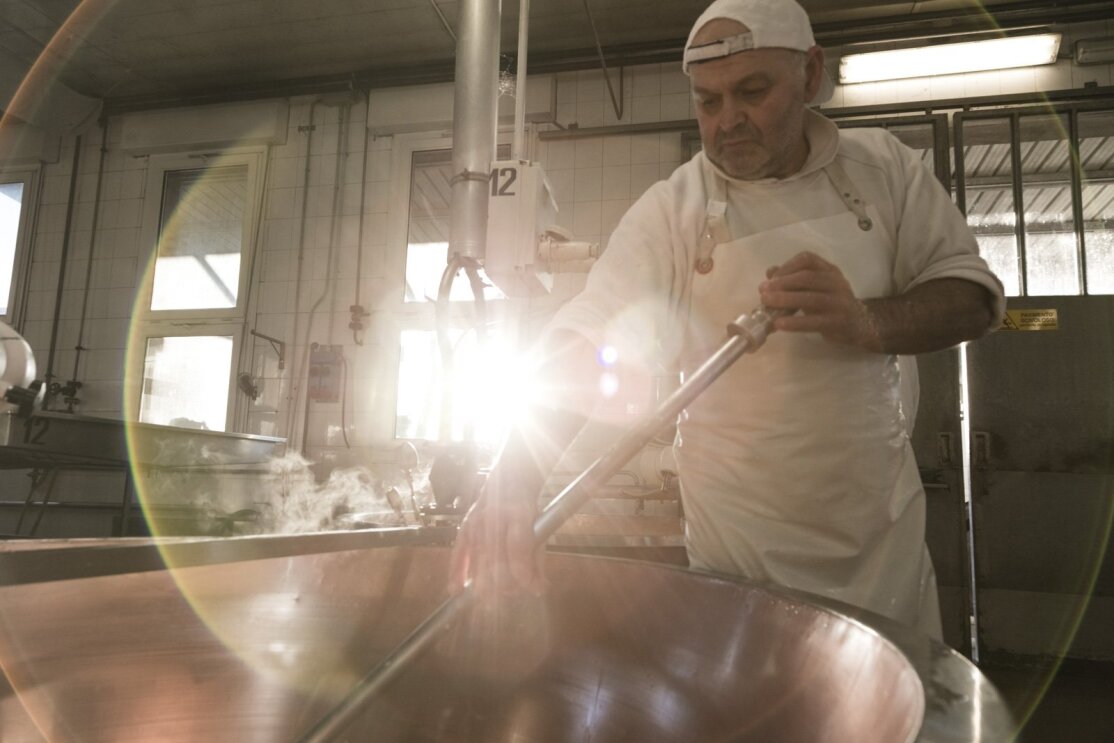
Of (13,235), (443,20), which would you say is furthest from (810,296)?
(13,235)

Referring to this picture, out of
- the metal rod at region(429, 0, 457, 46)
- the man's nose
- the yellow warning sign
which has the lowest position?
the man's nose

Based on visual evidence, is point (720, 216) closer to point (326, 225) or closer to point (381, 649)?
point (381, 649)

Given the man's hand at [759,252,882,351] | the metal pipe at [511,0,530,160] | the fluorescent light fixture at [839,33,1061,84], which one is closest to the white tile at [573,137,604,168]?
the fluorescent light fixture at [839,33,1061,84]

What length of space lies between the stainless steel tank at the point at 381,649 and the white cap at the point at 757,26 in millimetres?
723

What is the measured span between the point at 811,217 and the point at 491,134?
1686 mm

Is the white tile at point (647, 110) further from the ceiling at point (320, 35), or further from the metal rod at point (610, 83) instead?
the ceiling at point (320, 35)

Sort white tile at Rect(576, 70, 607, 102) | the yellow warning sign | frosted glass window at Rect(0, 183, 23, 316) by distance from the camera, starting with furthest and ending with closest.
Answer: frosted glass window at Rect(0, 183, 23, 316) → white tile at Rect(576, 70, 607, 102) → the yellow warning sign

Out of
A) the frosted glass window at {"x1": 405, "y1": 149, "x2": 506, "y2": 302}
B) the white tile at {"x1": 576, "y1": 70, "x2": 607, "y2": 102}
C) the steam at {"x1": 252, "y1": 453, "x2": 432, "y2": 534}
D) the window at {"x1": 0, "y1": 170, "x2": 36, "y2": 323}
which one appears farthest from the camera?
the window at {"x1": 0, "y1": 170, "x2": 36, "y2": 323}

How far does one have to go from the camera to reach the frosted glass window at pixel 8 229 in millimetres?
5500

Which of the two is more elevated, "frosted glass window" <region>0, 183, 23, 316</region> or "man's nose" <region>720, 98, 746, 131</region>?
"frosted glass window" <region>0, 183, 23, 316</region>

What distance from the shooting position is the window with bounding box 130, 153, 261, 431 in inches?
194

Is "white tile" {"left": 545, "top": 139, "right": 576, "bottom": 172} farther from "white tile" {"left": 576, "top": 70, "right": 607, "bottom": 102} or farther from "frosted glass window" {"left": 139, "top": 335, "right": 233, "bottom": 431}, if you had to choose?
"frosted glass window" {"left": 139, "top": 335, "right": 233, "bottom": 431}

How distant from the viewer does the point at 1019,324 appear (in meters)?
3.35

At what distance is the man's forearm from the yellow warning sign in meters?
2.85
